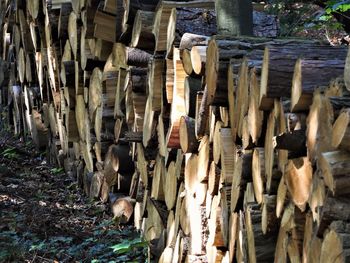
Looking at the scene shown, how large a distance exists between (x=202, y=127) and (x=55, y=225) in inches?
90.6

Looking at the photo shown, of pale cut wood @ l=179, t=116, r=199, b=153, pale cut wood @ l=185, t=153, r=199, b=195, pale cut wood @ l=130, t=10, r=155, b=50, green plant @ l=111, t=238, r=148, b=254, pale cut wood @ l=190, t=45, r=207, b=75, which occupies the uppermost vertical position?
pale cut wood @ l=130, t=10, r=155, b=50

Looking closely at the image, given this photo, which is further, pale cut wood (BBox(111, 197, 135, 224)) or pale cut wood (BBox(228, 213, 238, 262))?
pale cut wood (BBox(111, 197, 135, 224))

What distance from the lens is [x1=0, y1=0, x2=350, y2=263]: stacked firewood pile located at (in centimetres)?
253

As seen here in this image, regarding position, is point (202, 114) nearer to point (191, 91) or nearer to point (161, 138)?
point (191, 91)

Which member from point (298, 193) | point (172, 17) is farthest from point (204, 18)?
point (298, 193)

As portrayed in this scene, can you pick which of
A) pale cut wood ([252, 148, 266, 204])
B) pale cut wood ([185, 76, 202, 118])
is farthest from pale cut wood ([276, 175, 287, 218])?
pale cut wood ([185, 76, 202, 118])

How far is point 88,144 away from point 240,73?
335cm

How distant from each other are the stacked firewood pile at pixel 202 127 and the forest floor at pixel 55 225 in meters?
0.17

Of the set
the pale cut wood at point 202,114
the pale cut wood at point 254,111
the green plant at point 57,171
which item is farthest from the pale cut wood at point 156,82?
the green plant at point 57,171

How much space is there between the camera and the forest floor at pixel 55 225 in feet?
16.5

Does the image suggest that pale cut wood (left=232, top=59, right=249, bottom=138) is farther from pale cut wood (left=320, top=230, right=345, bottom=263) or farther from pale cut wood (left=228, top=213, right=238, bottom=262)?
pale cut wood (left=320, top=230, right=345, bottom=263)

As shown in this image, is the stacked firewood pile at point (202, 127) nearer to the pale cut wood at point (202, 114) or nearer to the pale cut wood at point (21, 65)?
the pale cut wood at point (202, 114)

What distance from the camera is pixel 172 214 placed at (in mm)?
4559

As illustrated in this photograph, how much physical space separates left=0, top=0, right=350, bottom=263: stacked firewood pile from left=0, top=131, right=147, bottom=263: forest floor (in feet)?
0.54
